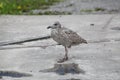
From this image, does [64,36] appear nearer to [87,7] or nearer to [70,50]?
[70,50]

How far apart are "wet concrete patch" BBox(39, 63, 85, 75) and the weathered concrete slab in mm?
104

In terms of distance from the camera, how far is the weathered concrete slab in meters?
7.60

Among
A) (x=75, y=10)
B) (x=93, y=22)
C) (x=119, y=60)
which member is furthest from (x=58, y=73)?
(x=75, y=10)

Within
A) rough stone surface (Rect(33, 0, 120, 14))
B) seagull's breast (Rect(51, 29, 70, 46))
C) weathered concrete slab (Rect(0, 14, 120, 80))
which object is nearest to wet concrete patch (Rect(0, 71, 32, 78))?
weathered concrete slab (Rect(0, 14, 120, 80))

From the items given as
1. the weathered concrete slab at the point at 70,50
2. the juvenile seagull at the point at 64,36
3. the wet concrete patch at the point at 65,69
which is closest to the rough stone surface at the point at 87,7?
the weathered concrete slab at the point at 70,50

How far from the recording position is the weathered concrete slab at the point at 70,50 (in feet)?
24.9

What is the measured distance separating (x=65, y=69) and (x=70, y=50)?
132 centimetres

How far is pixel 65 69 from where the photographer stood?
25.4ft

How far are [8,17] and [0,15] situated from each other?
0.48m

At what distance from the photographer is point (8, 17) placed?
496 inches

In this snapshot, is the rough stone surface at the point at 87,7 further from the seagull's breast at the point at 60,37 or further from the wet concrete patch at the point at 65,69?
the wet concrete patch at the point at 65,69

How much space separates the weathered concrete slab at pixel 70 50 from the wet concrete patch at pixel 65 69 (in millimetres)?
104

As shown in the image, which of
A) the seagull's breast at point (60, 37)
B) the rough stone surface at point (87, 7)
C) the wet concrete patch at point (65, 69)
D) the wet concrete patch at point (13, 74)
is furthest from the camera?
the rough stone surface at point (87, 7)

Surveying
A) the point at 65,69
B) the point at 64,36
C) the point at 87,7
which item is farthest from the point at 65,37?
the point at 87,7
